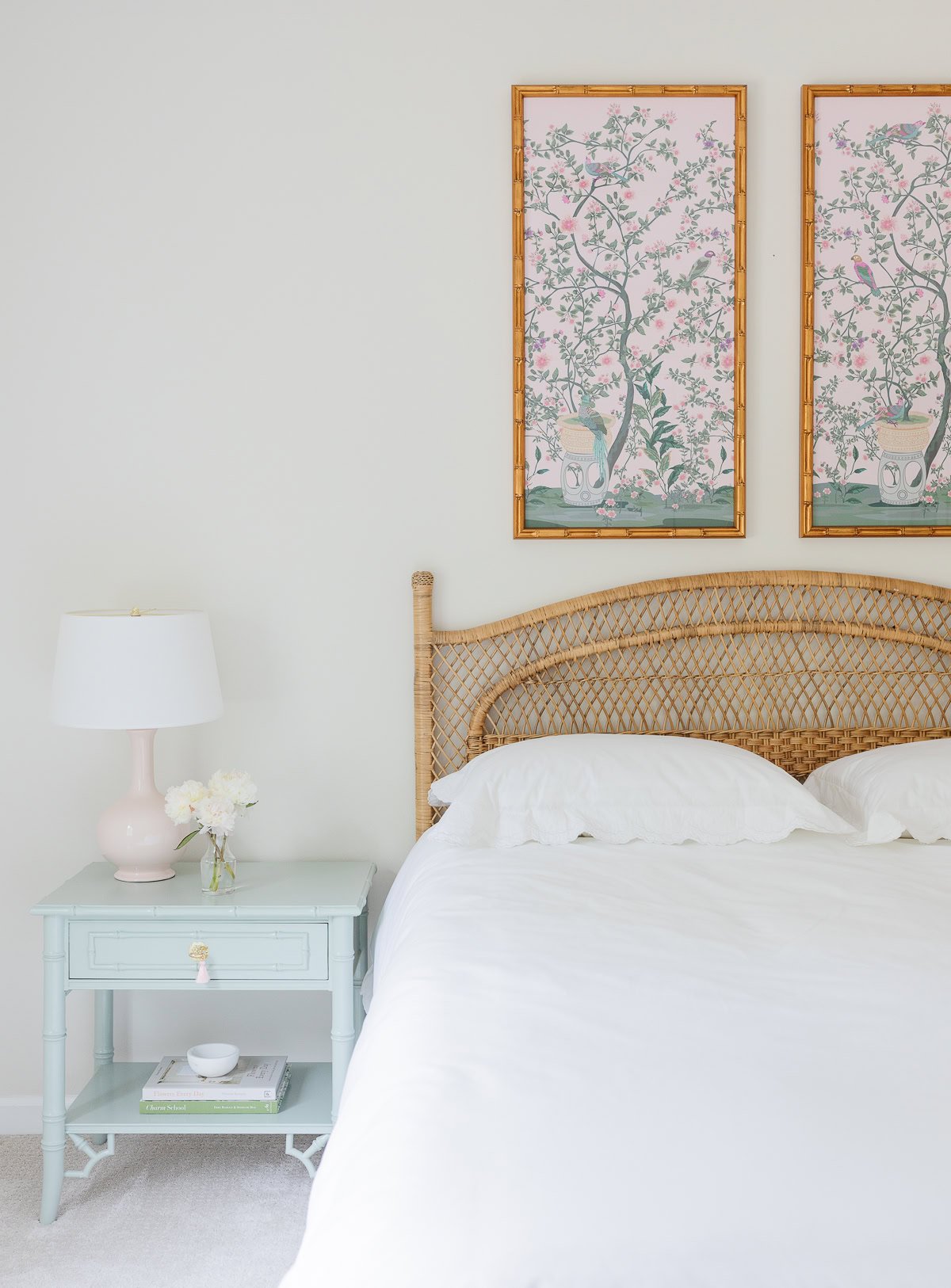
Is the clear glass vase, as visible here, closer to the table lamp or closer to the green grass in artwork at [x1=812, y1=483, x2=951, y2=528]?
the table lamp

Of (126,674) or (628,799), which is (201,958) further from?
(628,799)

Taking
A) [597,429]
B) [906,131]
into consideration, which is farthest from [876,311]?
[597,429]

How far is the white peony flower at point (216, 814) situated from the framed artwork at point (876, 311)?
1513 mm

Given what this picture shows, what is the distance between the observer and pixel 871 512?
2.60 meters

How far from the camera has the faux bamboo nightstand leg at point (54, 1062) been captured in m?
2.16

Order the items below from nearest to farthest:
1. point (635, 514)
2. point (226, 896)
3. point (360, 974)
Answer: point (226, 896) → point (360, 974) → point (635, 514)

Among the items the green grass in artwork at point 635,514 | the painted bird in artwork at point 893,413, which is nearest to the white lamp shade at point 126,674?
the green grass in artwork at point 635,514

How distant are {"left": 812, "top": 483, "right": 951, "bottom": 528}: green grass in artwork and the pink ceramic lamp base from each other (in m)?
1.67

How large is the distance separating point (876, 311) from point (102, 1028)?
Result: 2.51 meters

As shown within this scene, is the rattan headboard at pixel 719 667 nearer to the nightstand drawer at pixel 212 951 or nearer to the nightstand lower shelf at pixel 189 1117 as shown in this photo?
the nightstand drawer at pixel 212 951

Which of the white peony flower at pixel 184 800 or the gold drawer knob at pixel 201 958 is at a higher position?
the white peony flower at pixel 184 800

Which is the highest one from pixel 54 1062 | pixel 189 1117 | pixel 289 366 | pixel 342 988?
pixel 289 366

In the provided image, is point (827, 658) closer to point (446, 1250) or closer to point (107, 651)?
point (107, 651)

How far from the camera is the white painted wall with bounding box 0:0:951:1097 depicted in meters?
2.51
